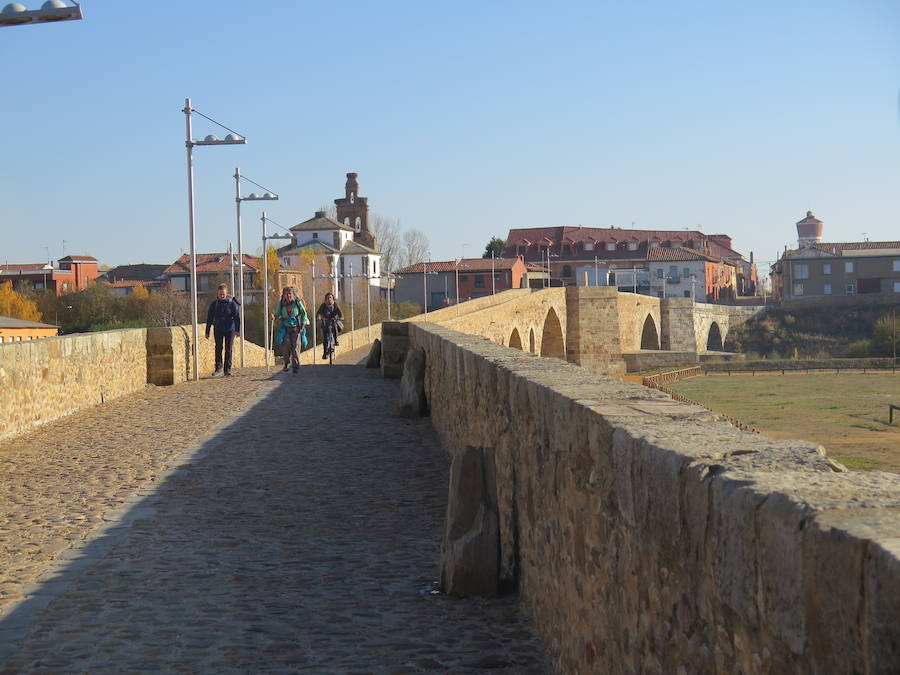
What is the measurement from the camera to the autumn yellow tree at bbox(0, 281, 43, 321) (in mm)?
71062

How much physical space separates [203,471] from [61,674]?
4.46 m

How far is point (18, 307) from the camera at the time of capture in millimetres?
71500

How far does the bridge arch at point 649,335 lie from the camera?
243 feet

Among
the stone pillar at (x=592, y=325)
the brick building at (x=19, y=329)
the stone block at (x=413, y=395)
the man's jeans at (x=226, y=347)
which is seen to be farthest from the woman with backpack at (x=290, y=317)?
the stone pillar at (x=592, y=325)

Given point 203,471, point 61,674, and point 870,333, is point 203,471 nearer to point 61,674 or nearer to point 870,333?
point 61,674

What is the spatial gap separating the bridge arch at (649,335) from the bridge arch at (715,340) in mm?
13620

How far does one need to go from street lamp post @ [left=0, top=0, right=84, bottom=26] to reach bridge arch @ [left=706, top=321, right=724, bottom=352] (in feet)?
279

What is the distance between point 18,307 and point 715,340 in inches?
2137

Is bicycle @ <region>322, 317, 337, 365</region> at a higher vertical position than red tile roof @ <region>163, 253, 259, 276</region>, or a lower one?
lower

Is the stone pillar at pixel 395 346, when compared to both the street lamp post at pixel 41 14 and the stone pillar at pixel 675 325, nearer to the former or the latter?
the street lamp post at pixel 41 14

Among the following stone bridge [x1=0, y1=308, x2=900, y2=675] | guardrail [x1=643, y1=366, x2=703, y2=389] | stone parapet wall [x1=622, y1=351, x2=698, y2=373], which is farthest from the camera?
guardrail [x1=643, y1=366, x2=703, y2=389]

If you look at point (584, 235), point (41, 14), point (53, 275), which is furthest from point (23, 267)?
point (41, 14)

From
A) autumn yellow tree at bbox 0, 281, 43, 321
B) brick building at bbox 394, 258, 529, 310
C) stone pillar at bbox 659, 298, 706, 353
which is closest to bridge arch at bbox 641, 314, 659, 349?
stone pillar at bbox 659, 298, 706, 353

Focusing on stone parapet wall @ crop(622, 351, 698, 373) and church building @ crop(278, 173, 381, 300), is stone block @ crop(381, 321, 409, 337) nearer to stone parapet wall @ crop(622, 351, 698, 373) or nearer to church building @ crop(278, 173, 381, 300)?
stone parapet wall @ crop(622, 351, 698, 373)
